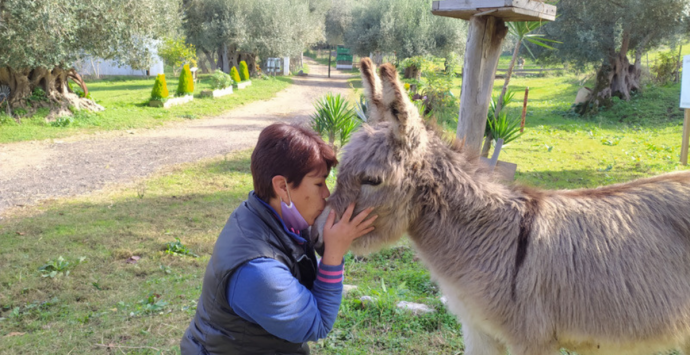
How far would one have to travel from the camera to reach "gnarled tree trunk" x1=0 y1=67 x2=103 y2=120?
51.9ft

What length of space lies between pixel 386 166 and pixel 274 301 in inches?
35.1

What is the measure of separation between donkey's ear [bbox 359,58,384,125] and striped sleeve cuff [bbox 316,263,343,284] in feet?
2.94

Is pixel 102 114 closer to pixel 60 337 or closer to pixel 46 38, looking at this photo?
pixel 46 38

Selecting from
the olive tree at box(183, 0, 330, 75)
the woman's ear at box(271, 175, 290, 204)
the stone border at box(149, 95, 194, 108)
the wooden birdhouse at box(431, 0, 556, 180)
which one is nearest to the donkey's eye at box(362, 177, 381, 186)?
the woman's ear at box(271, 175, 290, 204)

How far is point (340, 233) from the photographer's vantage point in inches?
96.8

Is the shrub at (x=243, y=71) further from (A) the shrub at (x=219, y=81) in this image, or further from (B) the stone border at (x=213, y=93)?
(B) the stone border at (x=213, y=93)

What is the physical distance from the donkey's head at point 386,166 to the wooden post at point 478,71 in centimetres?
306

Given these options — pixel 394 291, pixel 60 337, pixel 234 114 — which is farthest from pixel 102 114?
pixel 394 291

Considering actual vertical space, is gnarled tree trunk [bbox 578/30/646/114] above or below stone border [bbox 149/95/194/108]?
above

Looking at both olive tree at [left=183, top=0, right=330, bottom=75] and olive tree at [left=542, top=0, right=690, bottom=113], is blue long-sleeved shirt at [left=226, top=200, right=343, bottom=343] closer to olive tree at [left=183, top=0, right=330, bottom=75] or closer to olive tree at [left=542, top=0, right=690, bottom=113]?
olive tree at [left=542, top=0, right=690, bottom=113]

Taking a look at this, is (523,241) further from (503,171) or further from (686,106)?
(686,106)

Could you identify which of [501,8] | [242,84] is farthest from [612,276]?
[242,84]

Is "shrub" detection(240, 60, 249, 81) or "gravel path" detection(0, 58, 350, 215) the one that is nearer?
"gravel path" detection(0, 58, 350, 215)

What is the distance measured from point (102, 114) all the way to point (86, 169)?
6970mm
